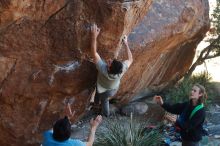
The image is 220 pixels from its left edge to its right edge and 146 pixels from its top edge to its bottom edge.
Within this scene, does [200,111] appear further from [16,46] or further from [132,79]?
[132,79]

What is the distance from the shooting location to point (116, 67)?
742 cm

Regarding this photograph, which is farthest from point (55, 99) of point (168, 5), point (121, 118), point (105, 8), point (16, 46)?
point (121, 118)

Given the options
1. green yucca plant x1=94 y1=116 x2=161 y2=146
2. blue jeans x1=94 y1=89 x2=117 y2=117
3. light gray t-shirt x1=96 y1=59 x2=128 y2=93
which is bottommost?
green yucca plant x1=94 y1=116 x2=161 y2=146

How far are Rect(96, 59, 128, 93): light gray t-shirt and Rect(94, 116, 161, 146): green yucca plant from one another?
53.5 inches

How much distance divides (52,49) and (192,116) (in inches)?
90.7

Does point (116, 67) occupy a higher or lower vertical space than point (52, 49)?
lower

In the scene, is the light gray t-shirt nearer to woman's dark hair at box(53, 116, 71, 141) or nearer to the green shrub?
woman's dark hair at box(53, 116, 71, 141)

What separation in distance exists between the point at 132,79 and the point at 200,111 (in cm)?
410

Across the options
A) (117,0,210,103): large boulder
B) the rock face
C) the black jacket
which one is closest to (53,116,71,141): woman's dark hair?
the rock face

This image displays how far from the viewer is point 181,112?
313 inches

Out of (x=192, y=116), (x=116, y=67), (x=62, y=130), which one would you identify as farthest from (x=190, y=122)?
(x=62, y=130)

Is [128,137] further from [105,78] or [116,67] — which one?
[116,67]

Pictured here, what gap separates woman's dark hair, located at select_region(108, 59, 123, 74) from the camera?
24.3 ft

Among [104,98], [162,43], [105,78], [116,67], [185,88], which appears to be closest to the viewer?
[116,67]
